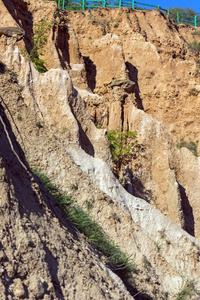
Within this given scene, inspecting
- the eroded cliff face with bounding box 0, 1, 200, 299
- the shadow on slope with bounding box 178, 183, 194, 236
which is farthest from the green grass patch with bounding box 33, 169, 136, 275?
the shadow on slope with bounding box 178, 183, 194, 236

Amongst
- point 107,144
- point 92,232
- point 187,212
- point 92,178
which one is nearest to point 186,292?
point 92,232

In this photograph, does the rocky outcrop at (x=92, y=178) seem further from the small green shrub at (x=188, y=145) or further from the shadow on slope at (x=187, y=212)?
the small green shrub at (x=188, y=145)

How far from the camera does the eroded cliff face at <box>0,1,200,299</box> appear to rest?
824 cm

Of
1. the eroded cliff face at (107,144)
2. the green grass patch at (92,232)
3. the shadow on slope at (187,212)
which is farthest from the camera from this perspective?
the shadow on slope at (187,212)

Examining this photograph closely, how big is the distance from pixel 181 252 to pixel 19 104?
5.04 meters

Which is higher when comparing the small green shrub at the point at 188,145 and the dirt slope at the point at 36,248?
the dirt slope at the point at 36,248

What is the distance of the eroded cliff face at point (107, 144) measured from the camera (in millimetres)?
8242

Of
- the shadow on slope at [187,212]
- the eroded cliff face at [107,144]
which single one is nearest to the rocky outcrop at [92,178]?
the eroded cliff face at [107,144]

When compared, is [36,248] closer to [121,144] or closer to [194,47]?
[121,144]

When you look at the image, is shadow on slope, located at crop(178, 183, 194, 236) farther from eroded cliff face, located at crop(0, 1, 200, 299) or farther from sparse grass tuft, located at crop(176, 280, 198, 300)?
sparse grass tuft, located at crop(176, 280, 198, 300)

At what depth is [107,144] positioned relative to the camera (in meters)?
15.0

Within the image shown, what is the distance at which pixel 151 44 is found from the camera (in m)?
30.5

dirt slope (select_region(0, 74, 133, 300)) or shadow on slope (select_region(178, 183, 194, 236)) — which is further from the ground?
dirt slope (select_region(0, 74, 133, 300))

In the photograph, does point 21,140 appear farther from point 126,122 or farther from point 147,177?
point 126,122
